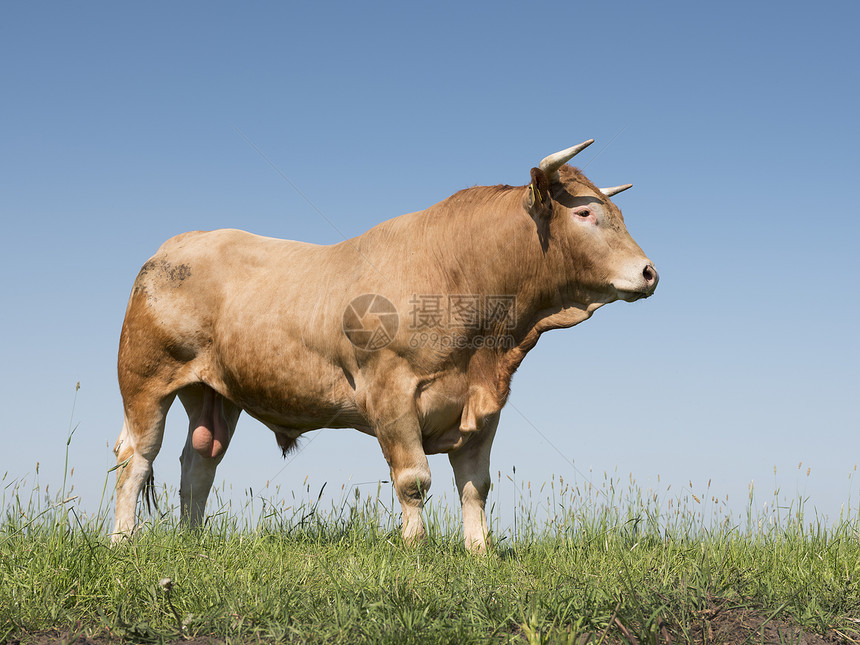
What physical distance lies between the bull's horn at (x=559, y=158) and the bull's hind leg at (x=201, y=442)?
3.62 m

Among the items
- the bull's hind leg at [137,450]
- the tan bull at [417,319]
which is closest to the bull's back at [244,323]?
the tan bull at [417,319]

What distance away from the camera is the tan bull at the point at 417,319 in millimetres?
5258

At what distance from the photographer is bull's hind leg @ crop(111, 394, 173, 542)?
6.44 m

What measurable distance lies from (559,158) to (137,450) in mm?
4308

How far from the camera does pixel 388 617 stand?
331cm

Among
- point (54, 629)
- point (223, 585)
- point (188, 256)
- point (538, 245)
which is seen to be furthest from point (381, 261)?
point (54, 629)

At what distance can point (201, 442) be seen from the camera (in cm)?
677

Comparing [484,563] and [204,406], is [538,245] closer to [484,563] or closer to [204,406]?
[484,563]

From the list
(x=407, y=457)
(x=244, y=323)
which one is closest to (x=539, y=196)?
(x=407, y=457)

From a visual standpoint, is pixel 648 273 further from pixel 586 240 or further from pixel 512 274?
pixel 512 274

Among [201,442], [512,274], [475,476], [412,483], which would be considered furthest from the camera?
[201,442]

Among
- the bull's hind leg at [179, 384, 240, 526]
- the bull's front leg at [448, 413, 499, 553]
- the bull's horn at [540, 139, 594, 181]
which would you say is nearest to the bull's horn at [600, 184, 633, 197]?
the bull's horn at [540, 139, 594, 181]

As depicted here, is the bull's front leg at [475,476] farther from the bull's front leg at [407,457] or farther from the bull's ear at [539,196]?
the bull's ear at [539,196]

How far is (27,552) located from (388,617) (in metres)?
2.29
